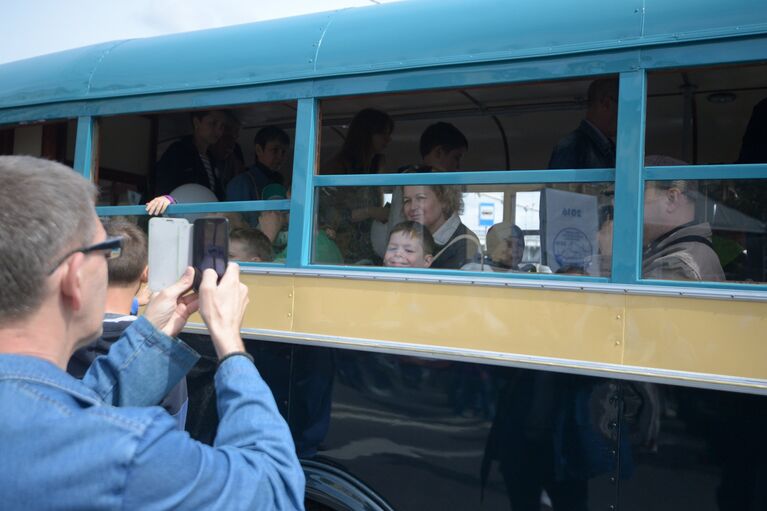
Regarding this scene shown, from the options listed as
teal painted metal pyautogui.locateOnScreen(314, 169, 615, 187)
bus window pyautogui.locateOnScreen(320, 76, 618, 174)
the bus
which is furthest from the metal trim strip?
bus window pyautogui.locateOnScreen(320, 76, 618, 174)

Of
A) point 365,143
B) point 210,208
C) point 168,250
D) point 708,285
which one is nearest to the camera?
point 168,250

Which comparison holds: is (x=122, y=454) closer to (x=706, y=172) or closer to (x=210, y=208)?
(x=706, y=172)

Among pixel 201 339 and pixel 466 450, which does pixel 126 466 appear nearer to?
pixel 466 450

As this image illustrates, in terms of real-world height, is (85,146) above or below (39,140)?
below

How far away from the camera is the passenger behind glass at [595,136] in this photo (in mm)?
2647

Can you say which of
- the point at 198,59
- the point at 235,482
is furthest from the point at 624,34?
the point at 235,482

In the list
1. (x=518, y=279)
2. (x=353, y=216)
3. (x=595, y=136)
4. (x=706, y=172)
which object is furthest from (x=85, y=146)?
(x=706, y=172)

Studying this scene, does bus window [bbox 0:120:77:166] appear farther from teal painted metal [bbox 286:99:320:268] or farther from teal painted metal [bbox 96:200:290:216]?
teal painted metal [bbox 286:99:320:268]

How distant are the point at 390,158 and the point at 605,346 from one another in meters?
2.14

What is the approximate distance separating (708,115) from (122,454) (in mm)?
3511

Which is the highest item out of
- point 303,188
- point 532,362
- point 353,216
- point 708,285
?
point 303,188

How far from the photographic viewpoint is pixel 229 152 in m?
4.12

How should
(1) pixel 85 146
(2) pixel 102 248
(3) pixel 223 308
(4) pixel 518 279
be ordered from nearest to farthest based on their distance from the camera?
(2) pixel 102 248, (3) pixel 223 308, (4) pixel 518 279, (1) pixel 85 146

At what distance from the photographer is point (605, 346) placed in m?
2.40
